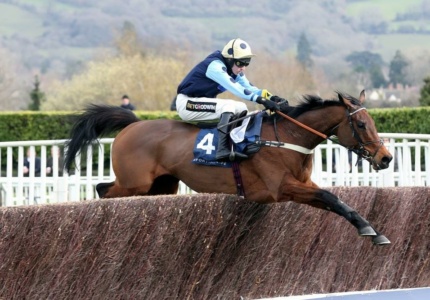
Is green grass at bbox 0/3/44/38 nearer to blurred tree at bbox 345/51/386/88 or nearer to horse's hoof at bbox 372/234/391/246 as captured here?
blurred tree at bbox 345/51/386/88

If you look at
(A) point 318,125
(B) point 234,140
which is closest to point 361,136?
(A) point 318,125

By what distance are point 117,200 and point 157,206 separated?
0.31 m

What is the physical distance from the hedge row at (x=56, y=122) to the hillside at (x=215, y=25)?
8291 centimetres

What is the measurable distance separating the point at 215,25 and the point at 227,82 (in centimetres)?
10839

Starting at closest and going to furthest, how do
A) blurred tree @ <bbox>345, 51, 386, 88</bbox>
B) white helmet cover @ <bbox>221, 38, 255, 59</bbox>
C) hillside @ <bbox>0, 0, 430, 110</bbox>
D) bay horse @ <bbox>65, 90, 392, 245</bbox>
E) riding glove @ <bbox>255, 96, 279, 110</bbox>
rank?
bay horse @ <bbox>65, 90, 392, 245</bbox>
riding glove @ <bbox>255, 96, 279, 110</bbox>
white helmet cover @ <bbox>221, 38, 255, 59</bbox>
blurred tree @ <bbox>345, 51, 386, 88</bbox>
hillside @ <bbox>0, 0, 430, 110</bbox>

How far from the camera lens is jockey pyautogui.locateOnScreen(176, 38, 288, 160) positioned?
7.98 m

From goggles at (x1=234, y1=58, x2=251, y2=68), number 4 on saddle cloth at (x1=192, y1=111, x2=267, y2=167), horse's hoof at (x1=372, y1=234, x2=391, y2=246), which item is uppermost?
goggles at (x1=234, y1=58, x2=251, y2=68)

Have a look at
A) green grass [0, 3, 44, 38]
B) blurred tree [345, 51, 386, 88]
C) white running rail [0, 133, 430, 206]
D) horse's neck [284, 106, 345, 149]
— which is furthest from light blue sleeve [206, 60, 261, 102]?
green grass [0, 3, 44, 38]

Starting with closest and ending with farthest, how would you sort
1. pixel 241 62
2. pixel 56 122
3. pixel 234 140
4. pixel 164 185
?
pixel 234 140
pixel 241 62
pixel 164 185
pixel 56 122

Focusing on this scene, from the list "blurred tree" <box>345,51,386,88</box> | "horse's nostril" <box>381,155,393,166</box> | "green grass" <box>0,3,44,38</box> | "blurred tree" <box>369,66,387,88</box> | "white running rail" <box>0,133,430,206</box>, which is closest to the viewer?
"horse's nostril" <box>381,155,393,166</box>

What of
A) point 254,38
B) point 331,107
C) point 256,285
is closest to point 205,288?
point 256,285

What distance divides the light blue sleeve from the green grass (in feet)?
339

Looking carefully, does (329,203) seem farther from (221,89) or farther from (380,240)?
(221,89)

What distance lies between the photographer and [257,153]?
7949 mm
